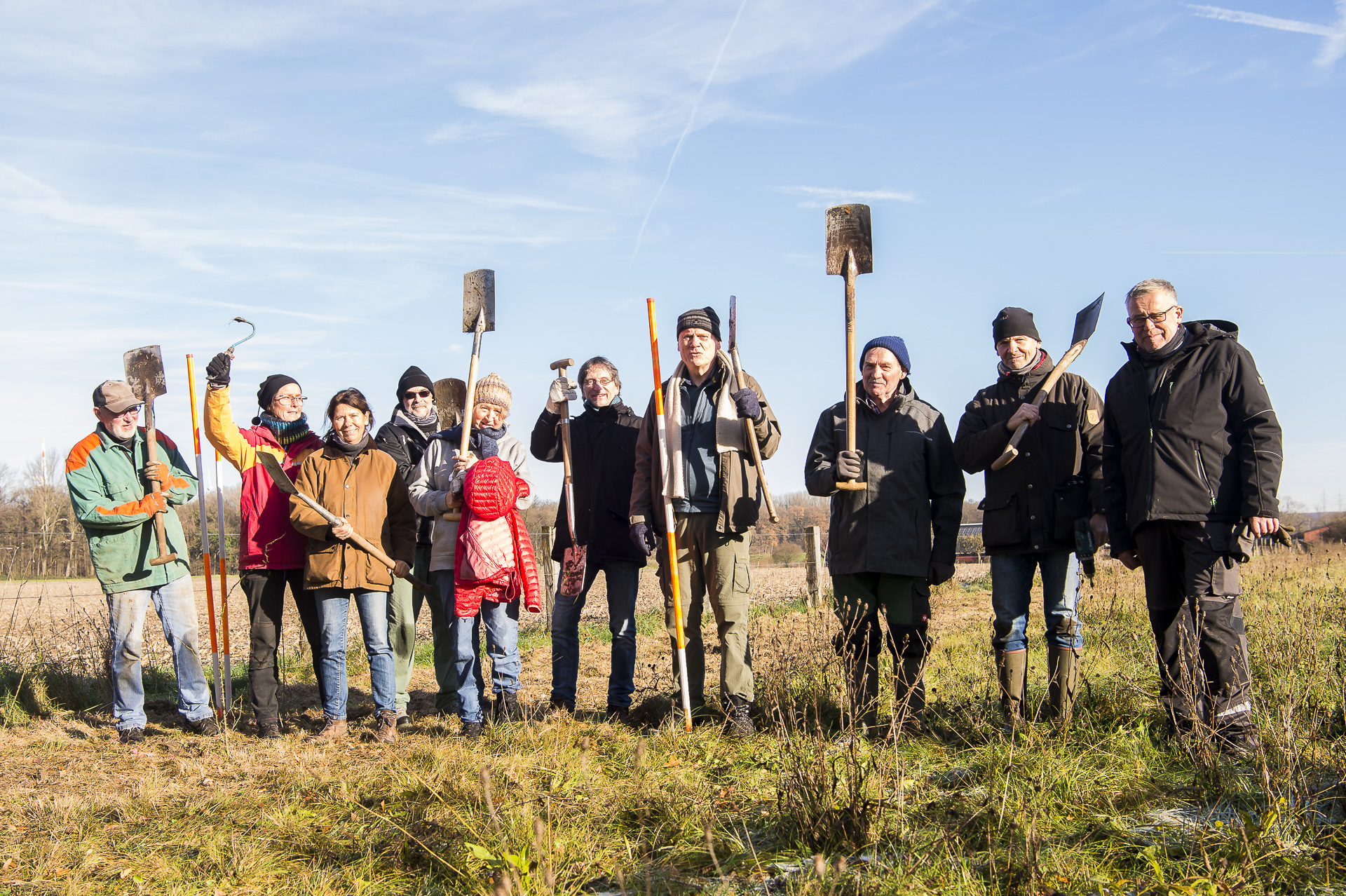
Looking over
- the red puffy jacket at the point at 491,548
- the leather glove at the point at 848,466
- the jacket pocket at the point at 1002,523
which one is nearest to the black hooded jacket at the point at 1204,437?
the jacket pocket at the point at 1002,523

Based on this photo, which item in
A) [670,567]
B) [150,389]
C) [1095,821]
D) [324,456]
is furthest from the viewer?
[150,389]

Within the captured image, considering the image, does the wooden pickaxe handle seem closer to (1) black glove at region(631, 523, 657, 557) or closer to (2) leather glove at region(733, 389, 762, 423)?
(2) leather glove at region(733, 389, 762, 423)

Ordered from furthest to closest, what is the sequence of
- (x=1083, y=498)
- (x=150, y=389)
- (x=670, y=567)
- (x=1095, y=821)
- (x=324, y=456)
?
1. (x=150, y=389)
2. (x=324, y=456)
3. (x=670, y=567)
4. (x=1083, y=498)
5. (x=1095, y=821)

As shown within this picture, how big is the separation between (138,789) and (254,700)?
1.16 m

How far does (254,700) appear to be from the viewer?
559 cm

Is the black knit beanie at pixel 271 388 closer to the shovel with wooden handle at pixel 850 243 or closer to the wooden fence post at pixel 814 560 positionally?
the shovel with wooden handle at pixel 850 243

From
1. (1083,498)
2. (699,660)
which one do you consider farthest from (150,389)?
(1083,498)

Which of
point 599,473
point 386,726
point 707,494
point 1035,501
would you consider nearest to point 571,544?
point 599,473

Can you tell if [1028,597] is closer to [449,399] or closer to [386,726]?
[386,726]

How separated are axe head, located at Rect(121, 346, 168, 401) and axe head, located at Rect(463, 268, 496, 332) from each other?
2.08 m

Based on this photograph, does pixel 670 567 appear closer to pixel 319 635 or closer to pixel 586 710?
pixel 586 710

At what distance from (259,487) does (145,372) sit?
1401 millimetres

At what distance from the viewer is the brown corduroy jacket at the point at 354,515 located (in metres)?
5.28

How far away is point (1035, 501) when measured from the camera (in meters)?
4.46
